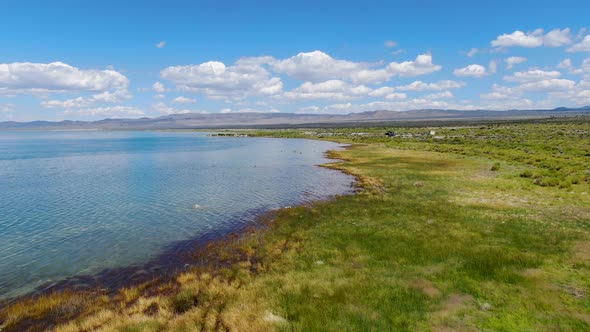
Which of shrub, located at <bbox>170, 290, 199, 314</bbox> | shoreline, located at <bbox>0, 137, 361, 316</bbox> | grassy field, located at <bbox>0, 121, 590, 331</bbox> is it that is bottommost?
shoreline, located at <bbox>0, 137, 361, 316</bbox>

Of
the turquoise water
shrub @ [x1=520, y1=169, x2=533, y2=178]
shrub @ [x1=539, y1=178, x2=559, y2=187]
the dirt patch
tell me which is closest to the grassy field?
the dirt patch

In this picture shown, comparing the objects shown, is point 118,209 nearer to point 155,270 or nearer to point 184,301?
point 155,270

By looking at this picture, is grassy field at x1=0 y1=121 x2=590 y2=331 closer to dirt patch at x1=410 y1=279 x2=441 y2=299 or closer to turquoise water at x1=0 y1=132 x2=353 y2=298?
dirt patch at x1=410 y1=279 x2=441 y2=299

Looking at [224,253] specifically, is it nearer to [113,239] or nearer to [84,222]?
[113,239]

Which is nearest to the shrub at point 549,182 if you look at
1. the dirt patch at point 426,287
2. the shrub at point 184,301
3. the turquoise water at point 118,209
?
the turquoise water at point 118,209

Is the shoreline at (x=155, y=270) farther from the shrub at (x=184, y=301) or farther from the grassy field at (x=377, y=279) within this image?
the shrub at (x=184, y=301)

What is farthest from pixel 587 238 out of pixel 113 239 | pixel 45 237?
pixel 45 237

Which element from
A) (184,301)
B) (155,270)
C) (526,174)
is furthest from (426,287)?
(526,174)
